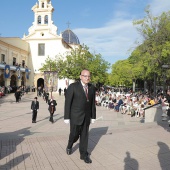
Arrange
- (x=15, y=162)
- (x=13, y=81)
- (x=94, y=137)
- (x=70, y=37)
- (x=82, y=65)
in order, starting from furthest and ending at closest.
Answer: (x=70, y=37) < (x=13, y=81) < (x=82, y=65) < (x=94, y=137) < (x=15, y=162)

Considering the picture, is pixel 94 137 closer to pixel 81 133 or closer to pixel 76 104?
pixel 81 133

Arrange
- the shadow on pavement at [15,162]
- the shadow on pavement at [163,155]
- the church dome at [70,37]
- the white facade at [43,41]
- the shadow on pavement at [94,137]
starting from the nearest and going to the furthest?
1. the shadow on pavement at [15,162]
2. the shadow on pavement at [163,155]
3. the shadow on pavement at [94,137]
4. the white facade at [43,41]
5. the church dome at [70,37]

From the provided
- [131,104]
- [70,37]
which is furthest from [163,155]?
[70,37]

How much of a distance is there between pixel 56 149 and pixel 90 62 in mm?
37894

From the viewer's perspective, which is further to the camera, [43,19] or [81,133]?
[43,19]

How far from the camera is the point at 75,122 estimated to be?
16.9 ft

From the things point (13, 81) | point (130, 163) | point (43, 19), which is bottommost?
point (130, 163)

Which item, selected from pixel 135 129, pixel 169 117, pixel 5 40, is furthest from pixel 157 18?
pixel 5 40

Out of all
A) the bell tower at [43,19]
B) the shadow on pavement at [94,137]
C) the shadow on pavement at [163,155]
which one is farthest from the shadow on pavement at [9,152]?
the bell tower at [43,19]

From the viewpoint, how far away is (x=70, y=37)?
→ 75438mm

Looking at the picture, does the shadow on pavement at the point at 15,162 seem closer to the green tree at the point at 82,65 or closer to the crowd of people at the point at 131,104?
the crowd of people at the point at 131,104

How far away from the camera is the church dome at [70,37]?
74.9 meters

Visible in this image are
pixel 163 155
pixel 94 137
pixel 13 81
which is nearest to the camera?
pixel 163 155

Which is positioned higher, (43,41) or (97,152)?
(43,41)
